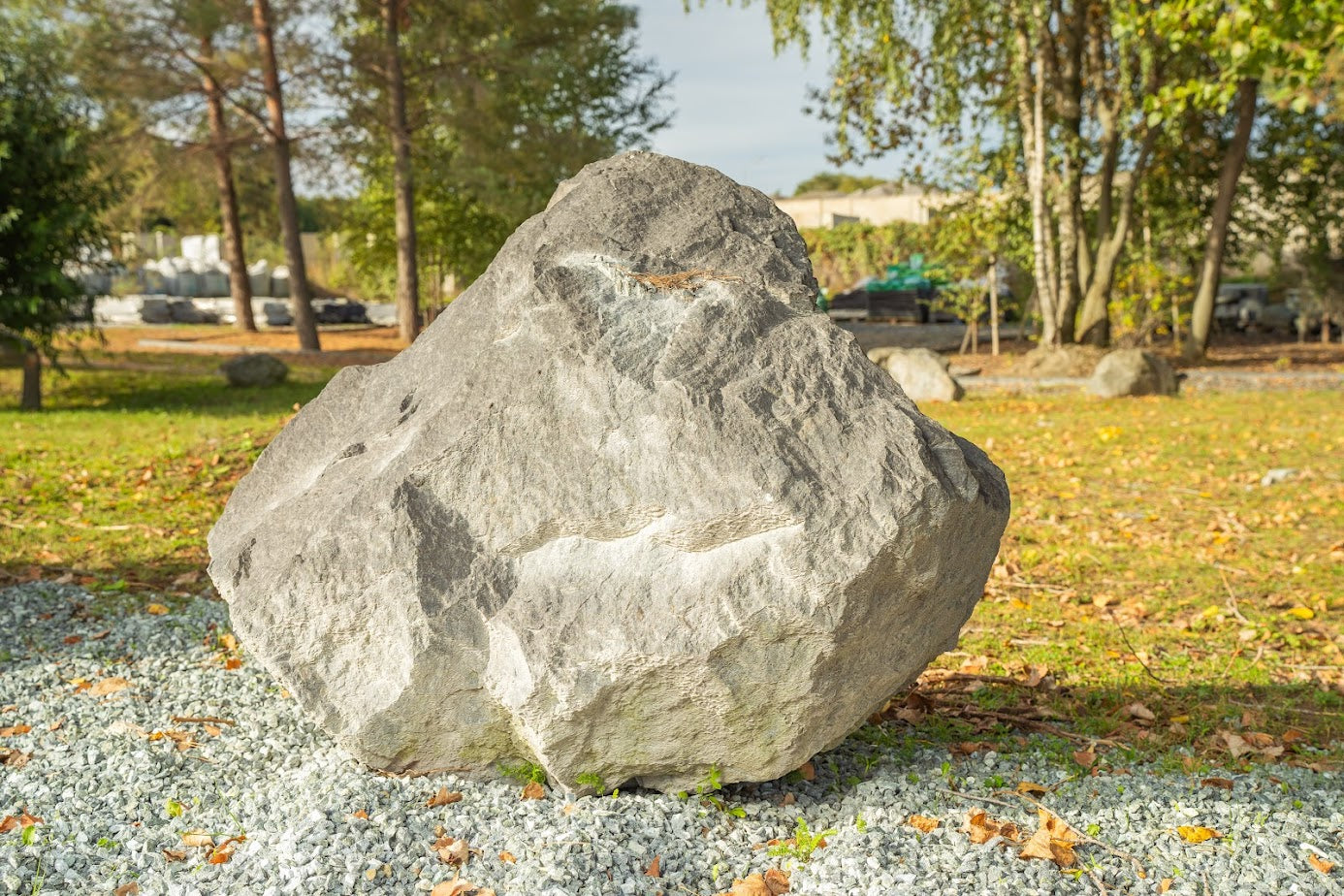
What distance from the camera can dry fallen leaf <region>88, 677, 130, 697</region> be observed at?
4.35 meters

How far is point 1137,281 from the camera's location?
17.9 metres

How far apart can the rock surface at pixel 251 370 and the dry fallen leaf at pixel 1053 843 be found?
13099 millimetres

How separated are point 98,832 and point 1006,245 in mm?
17531

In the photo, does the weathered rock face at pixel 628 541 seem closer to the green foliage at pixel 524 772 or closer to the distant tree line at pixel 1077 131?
the green foliage at pixel 524 772

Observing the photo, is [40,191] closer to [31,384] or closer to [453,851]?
[31,384]

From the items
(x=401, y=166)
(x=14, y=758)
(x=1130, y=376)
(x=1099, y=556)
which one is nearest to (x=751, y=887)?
(x=14, y=758)

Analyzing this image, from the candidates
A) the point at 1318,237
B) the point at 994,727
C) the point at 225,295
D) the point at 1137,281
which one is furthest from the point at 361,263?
the point at 994,727

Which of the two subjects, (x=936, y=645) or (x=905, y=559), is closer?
(x=905, y=559)

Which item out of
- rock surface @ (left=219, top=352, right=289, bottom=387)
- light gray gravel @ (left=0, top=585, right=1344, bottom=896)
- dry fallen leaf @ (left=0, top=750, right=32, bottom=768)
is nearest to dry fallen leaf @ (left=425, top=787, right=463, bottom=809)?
light gray gravel @ (left=0, top=585, right=1344, bottom=896)

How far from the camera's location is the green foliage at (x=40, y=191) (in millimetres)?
11359

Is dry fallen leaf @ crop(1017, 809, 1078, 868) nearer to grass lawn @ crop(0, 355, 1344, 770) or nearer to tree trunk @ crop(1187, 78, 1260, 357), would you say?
grass lawn @ crop(0, 355, 1344, 770)

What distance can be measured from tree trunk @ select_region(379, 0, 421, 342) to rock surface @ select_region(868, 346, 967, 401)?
28.7ft

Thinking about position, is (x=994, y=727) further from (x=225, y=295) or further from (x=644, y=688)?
(x=225, y=295)

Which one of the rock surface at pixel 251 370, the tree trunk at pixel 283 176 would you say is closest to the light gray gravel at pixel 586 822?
the rock surface at pixel 251 370
